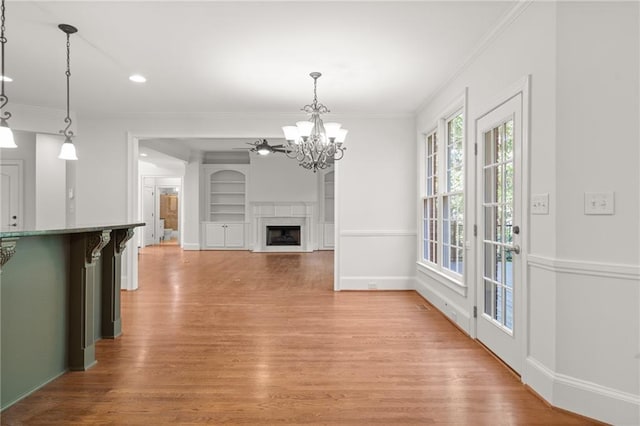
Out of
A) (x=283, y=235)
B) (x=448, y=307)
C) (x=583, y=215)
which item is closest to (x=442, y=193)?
(x=448, y=307)

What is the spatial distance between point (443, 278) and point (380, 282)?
137cm

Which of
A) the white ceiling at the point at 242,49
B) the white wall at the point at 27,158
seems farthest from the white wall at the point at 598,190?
the white wall at the point at 27,158

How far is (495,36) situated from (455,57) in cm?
50

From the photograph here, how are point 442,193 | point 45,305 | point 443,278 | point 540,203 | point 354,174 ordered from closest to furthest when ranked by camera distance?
1. point 540,203
2. point 45,305
3. point 443,278
4. point 442,193
5. point 354,174

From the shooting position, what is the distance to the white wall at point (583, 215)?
1.93 m

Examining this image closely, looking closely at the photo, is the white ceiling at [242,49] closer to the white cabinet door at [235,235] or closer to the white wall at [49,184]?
the white wall at [49,184]

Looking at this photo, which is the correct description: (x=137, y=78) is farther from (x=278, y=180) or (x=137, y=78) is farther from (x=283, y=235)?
(x=283, y=235)

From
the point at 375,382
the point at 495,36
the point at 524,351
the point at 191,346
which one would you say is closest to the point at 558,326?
the point at 524,351

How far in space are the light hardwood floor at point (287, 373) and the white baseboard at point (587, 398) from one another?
0.08 meters

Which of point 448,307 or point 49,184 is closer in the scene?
point 448,307

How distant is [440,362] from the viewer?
2.81 meters

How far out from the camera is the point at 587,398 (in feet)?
6.70

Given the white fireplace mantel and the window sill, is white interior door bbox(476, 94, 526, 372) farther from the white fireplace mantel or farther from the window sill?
the white fireplace mantel

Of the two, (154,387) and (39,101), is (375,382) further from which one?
(39,101)
